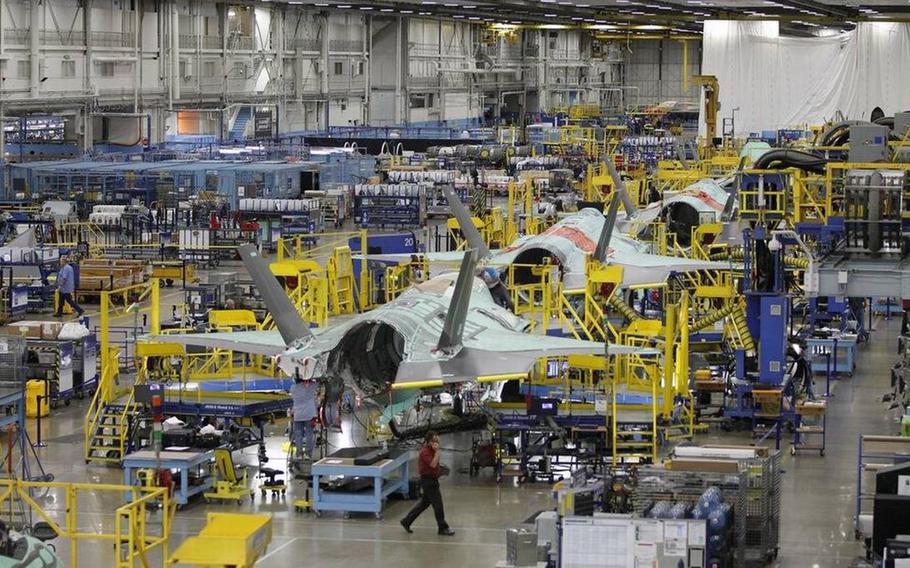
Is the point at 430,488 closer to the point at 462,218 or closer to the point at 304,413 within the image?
the point at 304,413

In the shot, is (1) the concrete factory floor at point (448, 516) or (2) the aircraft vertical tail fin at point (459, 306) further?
(2) the aircraft vertical tail fin at point (459, 306)

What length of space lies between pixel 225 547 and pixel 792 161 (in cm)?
2078

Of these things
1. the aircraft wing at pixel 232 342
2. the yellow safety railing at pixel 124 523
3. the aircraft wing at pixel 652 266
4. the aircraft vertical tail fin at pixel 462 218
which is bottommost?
the yellow safety railing at pixel 124 523

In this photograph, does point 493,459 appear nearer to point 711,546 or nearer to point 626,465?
point 626,465

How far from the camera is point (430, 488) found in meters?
23.1

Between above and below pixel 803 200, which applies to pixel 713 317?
below

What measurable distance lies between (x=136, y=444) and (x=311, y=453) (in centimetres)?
299

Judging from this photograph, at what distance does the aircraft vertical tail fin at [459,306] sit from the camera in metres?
25.9

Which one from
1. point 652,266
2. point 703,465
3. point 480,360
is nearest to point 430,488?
point 480,360

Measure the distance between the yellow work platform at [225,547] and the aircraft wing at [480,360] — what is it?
27.7 ft

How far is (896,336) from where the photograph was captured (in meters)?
43.1

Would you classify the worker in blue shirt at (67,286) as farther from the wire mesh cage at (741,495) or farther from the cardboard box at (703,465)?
the wire mesh cage at (741,495)

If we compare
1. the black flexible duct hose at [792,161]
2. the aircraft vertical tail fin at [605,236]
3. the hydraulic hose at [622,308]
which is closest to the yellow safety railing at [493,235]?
the aircraft vertical tail fin at [605,236]

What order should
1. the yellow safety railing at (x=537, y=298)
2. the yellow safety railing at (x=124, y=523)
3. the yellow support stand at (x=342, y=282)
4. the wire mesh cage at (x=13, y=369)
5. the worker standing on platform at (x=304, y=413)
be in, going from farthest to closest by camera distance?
the yellow support stand at (x=342, y=282)
the yellow safety railing at (x=537, y=298)
the worker standing on platform at (x=304, y=413)
the wire mesh cage at (x=13, y=369)
the yellow safety railing at (x=124, y=523)
